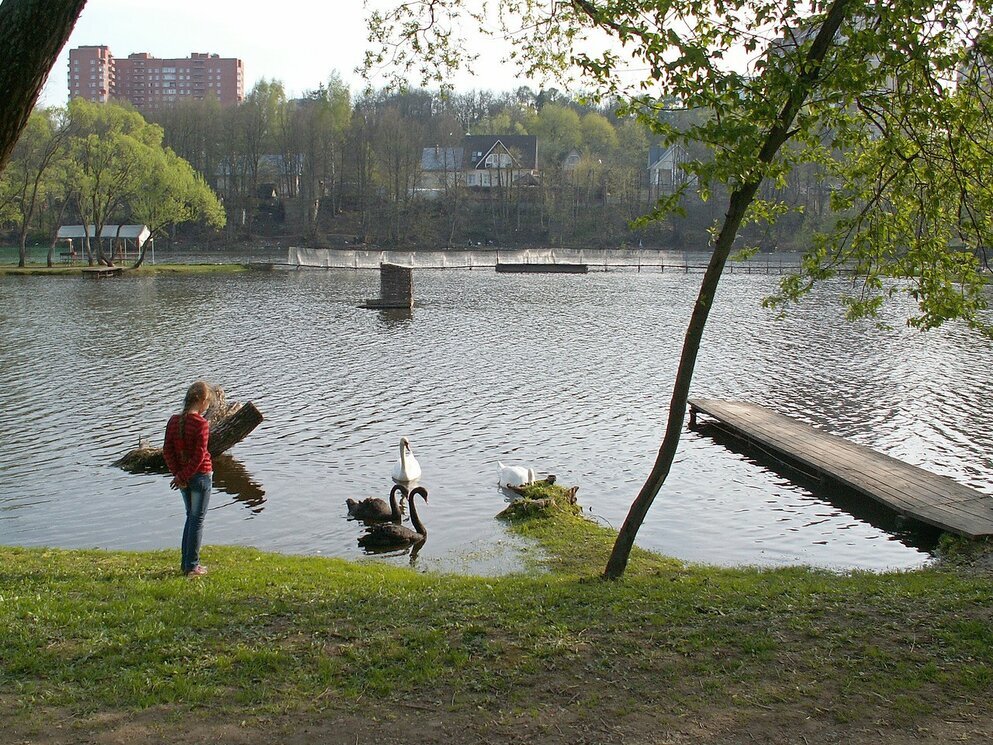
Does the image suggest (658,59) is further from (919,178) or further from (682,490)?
(682,490)

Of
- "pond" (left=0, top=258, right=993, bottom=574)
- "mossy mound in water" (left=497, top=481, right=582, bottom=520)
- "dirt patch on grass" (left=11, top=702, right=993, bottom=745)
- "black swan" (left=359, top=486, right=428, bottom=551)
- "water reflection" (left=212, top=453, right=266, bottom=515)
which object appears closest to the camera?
"dirt patch on grass" (left=11, top=702, right=993, bottom=745)

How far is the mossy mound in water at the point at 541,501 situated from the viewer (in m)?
14.2

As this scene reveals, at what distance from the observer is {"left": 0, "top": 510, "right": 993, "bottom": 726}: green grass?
18.8 feet

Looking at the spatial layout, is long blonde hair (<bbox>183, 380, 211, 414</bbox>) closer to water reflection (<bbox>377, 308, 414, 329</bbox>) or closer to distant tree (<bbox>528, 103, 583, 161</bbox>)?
water reflection (<bbox>377, 308, 414, 329</bbox>)

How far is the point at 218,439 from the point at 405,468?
151 inches

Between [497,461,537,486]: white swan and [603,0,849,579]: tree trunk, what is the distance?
20.5ft

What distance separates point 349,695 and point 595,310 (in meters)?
43.3

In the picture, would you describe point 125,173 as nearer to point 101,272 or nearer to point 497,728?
point 101,272

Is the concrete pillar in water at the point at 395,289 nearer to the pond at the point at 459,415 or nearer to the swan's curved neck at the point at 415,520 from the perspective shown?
the pond at the point at 459,415

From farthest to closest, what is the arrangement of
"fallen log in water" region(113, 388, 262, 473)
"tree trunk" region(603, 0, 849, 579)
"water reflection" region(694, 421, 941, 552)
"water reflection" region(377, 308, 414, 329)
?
"water reflection" region(377, 308, 414, 329) → "fallen log in water" region(113, 388, 262, 473) → "water reflection" region(694, 421, 941, 552) → "tree trunk" region(603, 0, 849, 579)

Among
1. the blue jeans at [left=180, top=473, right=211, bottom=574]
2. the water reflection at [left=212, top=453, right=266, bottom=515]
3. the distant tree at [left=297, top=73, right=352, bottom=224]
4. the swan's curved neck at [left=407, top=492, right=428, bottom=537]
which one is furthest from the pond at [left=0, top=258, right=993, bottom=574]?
the distant tree at [left=297, top=73, right=352, bottom=224]

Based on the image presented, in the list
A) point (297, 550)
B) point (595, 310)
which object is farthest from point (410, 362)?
point (595, 310)

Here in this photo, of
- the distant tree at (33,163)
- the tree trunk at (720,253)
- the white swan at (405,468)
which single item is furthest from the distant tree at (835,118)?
the distant tree at (33,163)

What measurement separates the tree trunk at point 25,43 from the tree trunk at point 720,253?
475 centimetres
